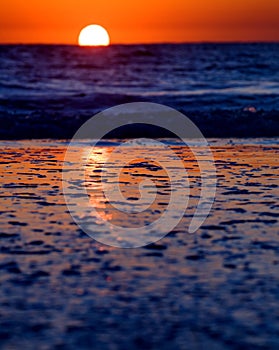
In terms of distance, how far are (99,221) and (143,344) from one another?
2.79 meters

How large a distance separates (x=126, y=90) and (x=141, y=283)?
3195 cm

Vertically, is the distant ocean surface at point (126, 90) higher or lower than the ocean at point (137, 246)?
higher

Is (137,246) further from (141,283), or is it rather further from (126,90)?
(126,90)

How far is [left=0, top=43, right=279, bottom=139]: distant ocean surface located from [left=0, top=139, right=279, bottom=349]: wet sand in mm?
9616

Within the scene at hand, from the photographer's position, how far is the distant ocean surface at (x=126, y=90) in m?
17.7

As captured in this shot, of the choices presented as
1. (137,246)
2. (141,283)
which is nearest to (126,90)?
(137,246)

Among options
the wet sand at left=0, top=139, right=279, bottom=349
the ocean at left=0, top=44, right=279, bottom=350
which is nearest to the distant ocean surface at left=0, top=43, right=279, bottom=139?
the ocean at left=0, top=44, right=279, bottom=350

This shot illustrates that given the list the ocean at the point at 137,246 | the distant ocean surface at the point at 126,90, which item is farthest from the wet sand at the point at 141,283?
the distant ocean surface at the point at 126,90

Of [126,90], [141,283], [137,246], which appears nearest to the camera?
[141,283]

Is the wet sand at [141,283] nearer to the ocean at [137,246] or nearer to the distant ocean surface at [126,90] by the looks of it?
the ocean at [137,246]

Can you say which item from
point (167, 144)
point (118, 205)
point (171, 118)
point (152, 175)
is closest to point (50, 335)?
point (118, 205)

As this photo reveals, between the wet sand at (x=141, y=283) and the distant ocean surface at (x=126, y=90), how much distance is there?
31.5ft

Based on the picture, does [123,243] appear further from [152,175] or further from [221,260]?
[152,175]

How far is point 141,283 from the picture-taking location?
450 centimetres
